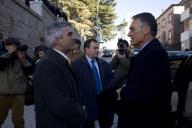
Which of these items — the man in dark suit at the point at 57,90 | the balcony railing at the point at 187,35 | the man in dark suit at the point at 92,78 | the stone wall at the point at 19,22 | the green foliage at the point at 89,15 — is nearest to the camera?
the man in dark suit at the point at 57,90

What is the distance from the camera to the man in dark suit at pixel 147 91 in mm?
4000

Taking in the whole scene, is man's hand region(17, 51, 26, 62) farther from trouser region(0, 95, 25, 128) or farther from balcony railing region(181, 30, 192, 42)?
balcony railing region(181, 30, 192, 42)

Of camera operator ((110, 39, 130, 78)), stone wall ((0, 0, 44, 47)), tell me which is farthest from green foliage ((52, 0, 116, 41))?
camera operator ((110, 39, 130, 78))

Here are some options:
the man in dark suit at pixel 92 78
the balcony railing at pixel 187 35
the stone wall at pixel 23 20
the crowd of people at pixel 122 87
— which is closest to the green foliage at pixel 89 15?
the balcony railing at pixel 187 35

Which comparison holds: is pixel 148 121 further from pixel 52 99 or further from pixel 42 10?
pixel 42 10

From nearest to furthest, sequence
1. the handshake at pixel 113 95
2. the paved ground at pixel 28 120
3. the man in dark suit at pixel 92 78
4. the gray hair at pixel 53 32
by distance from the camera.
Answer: the handshake at pixel 113 95 → the gray hair at pixel 53 32 → the man in dark suit at pixel 92 78 → the paved ground at pixel 28 120

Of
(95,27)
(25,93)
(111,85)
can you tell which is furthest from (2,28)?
(95,27)

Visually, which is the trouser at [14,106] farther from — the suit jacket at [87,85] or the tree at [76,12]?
the tree at [76,12]

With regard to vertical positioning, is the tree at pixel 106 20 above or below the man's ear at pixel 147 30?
above

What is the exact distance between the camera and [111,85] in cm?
434

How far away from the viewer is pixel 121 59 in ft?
26.6

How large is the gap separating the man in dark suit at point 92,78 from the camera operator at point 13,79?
832 millimetres

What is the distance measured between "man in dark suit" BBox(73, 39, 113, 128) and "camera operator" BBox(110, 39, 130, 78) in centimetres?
111

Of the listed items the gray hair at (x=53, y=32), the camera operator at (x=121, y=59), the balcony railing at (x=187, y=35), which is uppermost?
the balcony railing at (x=187, y=35)
